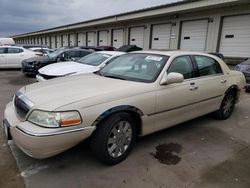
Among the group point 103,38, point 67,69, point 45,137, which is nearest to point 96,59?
A: point 67,69

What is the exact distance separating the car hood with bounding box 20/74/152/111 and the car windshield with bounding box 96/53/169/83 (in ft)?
0.74

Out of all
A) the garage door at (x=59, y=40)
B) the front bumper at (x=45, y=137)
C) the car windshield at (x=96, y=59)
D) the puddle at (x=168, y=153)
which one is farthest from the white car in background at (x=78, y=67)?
the garage door at (x=59, y=40)

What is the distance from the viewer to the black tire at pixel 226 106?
4.66 metres

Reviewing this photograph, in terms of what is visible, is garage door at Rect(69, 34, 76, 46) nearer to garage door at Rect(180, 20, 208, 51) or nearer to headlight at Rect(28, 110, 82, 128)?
garage door at Rect(180, 20, 208, 51)

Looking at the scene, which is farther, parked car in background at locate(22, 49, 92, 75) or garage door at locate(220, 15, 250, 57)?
garage door at locate(220, 15, 250, 57)

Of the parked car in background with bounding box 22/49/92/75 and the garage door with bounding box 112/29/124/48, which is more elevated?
the garage door with bounding box 112/29/124/48

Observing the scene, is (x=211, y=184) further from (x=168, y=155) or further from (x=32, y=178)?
(x=32, y=178)

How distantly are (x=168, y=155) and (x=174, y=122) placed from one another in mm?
599

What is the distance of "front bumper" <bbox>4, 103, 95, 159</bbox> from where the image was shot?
2.29m

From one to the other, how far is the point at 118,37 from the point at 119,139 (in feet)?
67.9

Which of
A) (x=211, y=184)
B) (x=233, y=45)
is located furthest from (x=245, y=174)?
(x=233, y=45)

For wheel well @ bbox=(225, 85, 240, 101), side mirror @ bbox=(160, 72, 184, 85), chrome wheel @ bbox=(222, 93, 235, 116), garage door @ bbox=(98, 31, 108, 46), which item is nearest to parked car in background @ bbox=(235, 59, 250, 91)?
wheel well @ bbox=(225, 85, 240, 101)

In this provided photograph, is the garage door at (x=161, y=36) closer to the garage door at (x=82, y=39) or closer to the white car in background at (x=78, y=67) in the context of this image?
the white car in background at (x=78, y=67)

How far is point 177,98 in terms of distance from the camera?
3.41 metres
